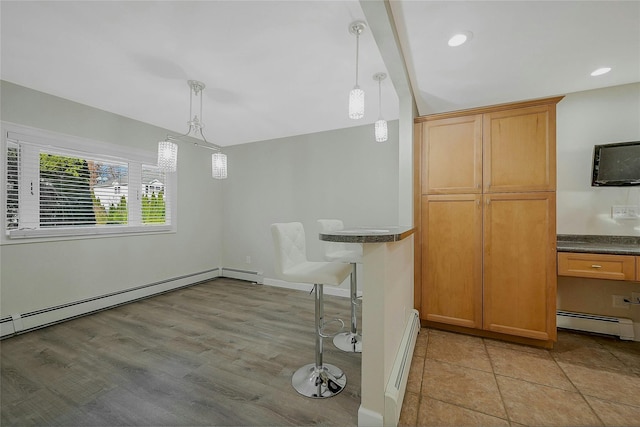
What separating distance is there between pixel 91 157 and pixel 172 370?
8.81ft

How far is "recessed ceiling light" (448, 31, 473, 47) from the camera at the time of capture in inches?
64.8

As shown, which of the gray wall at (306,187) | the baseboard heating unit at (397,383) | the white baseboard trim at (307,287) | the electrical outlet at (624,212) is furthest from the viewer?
the white baseboard trim at (307,287)

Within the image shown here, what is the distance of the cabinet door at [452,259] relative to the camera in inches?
92.7

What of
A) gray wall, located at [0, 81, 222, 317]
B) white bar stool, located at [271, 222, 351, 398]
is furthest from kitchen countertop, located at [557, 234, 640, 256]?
gray wall, located at [0, 81, 222, 317]

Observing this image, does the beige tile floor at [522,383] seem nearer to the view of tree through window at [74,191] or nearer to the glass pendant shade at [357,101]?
the glass pendant shade at [357,101]

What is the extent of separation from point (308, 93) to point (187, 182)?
256cm

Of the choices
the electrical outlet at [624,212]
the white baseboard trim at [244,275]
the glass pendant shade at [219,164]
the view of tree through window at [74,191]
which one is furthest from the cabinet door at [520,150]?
the view of tree through window at [74,191]

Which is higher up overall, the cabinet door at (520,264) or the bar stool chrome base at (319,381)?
the cabinet door at (520,264)

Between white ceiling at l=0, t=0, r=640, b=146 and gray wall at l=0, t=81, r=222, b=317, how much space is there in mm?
259

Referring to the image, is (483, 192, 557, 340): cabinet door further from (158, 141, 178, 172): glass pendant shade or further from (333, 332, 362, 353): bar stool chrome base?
(158, 141, 178, 172): glass pendant shade

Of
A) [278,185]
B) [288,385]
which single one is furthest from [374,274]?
[278,185]

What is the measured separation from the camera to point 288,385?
1697 millimetres

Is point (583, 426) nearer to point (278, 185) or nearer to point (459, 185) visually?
point (459, 185)

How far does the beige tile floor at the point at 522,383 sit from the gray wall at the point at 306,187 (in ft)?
5.49
